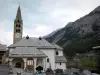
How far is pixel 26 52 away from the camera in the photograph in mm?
67750

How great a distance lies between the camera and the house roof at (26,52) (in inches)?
2611

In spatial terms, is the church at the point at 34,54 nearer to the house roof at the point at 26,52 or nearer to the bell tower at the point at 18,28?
the house roof at the point at 26,52

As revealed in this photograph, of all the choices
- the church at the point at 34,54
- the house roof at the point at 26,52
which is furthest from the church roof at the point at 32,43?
the house roof at the point at 26,52

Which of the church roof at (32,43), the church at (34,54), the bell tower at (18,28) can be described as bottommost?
the church at (34,54)

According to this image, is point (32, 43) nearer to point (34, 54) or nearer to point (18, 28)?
point (34, 54)

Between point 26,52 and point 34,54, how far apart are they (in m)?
2.47

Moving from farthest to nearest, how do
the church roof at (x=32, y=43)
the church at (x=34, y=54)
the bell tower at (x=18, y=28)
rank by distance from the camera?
the bell tower at (x=18, y=28) → the church roof at (x=32, y=43) → the church at (x=34, y=54)

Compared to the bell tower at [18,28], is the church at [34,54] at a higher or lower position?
lower

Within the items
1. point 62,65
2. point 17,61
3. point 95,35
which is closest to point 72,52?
point 95,35

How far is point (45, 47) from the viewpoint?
241 feet

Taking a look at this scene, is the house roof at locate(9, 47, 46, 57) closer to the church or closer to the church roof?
the church

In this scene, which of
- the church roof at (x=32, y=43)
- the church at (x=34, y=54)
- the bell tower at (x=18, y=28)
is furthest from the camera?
the bell tower at (x=18, y=28)

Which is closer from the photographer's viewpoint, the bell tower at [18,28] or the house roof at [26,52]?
the house roof at [26,52]

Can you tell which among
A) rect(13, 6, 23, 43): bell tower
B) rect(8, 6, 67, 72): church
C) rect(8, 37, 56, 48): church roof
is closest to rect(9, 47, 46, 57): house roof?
rect(8, 6, 67, 72): church
